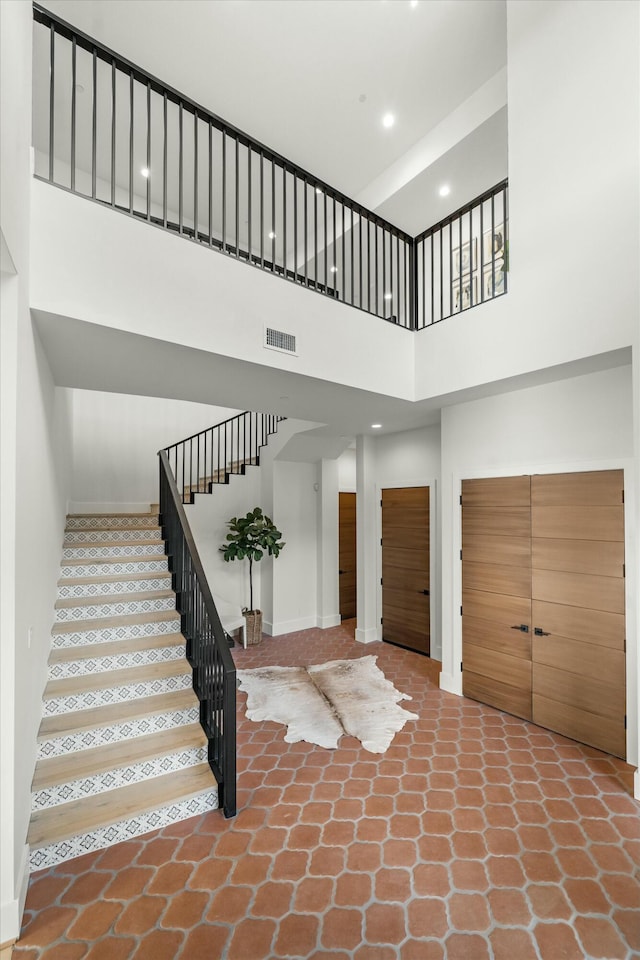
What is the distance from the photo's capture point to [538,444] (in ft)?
12.9

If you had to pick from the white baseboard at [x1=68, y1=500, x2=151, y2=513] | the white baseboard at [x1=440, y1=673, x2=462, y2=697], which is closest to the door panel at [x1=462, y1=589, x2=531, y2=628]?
the white baseboard at [x1=440, y1=673, x2=462, y2=697]

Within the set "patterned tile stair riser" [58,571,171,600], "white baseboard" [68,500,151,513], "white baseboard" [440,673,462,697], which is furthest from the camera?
"white baseboard" [68,500,151,513]

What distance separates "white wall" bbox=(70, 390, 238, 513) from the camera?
6.32 m

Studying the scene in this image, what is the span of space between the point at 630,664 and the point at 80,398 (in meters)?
6.88

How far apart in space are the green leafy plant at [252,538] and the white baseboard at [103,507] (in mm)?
1263

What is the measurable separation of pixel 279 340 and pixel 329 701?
3.34m

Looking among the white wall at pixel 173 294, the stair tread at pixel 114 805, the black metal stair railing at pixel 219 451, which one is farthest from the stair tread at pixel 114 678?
the black metal stair railing at pixel 219 451

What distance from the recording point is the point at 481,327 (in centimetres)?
372

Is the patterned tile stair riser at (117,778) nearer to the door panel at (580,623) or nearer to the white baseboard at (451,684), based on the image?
the white baseboard at (451,684)

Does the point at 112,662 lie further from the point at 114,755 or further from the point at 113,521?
the point at 113,521

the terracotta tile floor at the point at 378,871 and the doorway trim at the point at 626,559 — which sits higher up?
the doorway trim at the point at 626,559

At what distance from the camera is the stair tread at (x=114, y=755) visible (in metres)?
2.67

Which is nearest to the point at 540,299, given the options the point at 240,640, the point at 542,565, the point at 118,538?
the point at 542,565

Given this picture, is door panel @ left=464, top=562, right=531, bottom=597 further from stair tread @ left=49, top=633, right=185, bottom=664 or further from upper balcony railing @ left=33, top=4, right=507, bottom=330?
stair tread @ left=49, top=633, right=185, bottom=664
